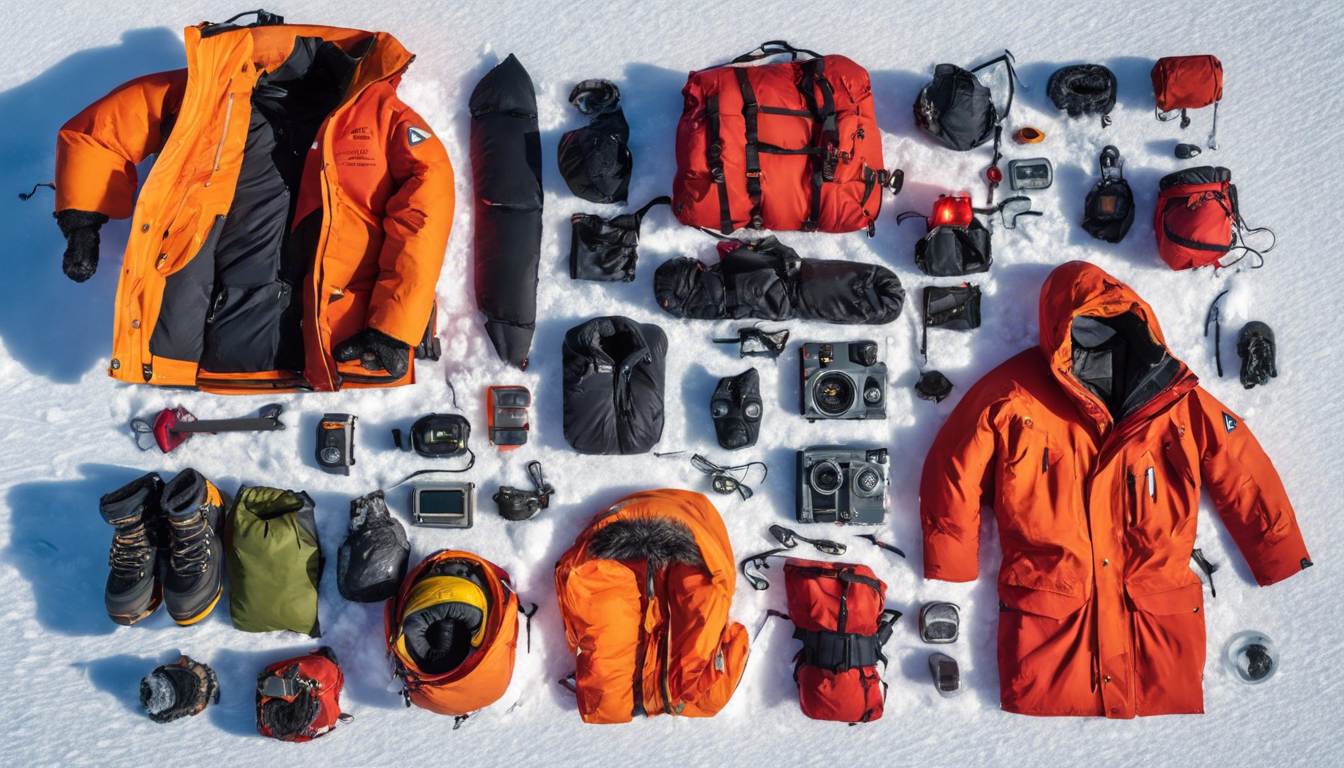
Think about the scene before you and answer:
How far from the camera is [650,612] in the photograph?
157 inches

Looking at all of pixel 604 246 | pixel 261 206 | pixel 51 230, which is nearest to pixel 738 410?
pixel 604 246

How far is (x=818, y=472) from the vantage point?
13.6 ft

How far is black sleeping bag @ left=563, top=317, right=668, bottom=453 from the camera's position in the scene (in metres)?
3.98

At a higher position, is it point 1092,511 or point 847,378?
point 847,378

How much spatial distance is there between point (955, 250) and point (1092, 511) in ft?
4.68

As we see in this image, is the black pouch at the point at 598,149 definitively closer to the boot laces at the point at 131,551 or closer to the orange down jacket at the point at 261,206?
the orange down jacket at the point at 261,206

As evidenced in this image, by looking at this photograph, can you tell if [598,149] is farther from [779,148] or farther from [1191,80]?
[1191,80]

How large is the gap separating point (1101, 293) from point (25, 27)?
5.75m

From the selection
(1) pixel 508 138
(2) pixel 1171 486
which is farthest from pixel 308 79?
(2) pixel 1171 486

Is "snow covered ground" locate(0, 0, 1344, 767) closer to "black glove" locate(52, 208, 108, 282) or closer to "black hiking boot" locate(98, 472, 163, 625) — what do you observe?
"black hiking boot" locate(98, 472, 163, 625)

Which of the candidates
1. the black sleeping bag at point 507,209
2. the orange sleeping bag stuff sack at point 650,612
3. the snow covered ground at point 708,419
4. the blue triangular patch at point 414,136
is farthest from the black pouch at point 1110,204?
the blue triangular patch at point 414,136

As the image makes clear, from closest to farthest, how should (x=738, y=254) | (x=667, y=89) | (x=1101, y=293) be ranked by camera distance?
(x=1101, y=293) < (x=738, y=254) < (x=667, y=89)

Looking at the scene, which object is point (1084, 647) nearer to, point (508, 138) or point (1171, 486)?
point (1171, 486)

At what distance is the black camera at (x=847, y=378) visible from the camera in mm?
4133
